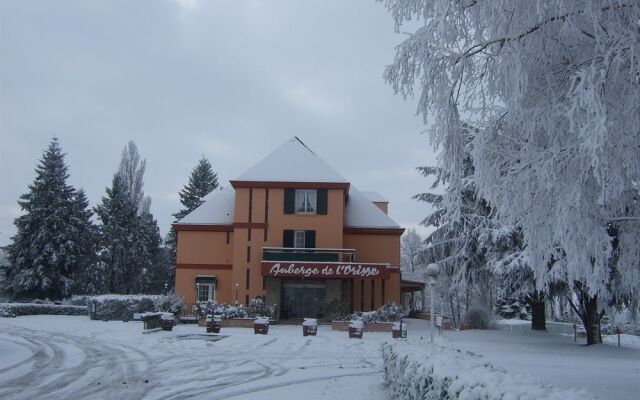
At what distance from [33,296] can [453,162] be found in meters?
40.6

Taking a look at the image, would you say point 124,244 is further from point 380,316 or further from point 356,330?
point 356,330

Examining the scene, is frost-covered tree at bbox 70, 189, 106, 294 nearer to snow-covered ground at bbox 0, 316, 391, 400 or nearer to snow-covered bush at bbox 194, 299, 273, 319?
snow-covered bush at bbox 194, 299, 273, 319

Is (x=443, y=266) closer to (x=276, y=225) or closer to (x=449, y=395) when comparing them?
(x=276, y=225)

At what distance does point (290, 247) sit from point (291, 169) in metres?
5.04

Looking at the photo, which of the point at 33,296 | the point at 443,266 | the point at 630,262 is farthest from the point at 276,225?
the point at 630,262

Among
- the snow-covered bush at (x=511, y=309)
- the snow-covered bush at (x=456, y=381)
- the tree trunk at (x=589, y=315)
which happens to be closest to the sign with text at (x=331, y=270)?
the tree trunk at (x=589, y=315)

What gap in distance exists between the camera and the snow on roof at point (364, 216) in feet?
122

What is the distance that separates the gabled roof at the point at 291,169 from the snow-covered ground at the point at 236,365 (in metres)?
12.6

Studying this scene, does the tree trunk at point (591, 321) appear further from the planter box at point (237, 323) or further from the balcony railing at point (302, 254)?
the planter box at point (237, 323)

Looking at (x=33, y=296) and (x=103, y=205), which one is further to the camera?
(x=103, y=205)

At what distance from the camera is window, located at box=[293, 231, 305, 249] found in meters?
35.0

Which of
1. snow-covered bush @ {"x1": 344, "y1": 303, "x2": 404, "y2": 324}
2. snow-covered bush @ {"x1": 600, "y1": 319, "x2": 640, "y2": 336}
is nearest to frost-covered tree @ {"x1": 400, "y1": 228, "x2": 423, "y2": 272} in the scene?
snow-covered bush @ {"x1": 600, "y1": 319, "x2": 640, "y2": 336}

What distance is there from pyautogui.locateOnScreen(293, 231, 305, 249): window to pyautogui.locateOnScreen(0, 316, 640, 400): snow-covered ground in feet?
34.4

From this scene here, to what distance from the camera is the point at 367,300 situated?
35.1 m
